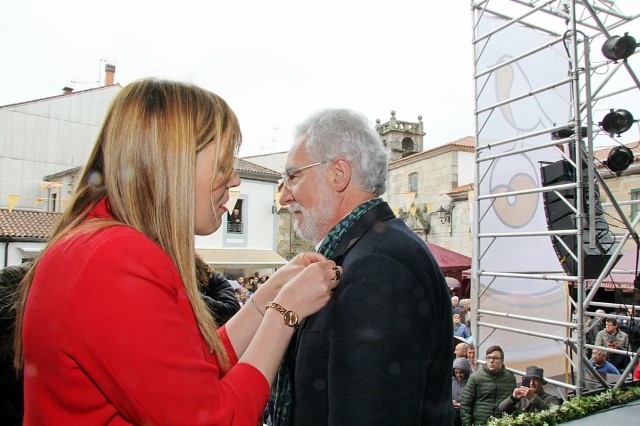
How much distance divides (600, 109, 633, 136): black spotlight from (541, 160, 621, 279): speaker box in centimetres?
66

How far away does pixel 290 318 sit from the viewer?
120 centimetres

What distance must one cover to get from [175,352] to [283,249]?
83.6ft

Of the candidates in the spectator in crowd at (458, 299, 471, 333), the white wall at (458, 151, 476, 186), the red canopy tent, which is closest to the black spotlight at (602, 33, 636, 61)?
the spectator in crowd at (458, 299, 471, 333)

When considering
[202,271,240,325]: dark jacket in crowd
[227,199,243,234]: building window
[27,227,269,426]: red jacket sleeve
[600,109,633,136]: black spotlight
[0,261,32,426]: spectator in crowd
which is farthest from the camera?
[227,199,243,234]: building window

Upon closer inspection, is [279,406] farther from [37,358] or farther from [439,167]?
[439,167]

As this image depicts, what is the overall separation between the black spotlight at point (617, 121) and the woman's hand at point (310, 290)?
17.1 feet

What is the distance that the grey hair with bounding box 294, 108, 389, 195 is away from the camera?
1.82 metres

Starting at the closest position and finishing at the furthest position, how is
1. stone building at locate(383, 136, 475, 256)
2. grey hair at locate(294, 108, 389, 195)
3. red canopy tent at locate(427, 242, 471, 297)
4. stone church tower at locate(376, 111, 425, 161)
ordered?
grey hair at locate(294, 108, 389, 195) < red canopy tent at locate(427, 242, 471, 297) < stone building at locate(383, 136, 475, 256) < stone church tower at locate(376, 111, 425, 161)

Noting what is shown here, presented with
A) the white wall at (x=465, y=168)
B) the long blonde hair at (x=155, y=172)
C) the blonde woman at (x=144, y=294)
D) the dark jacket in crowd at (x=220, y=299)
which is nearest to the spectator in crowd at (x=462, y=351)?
the dark jacket in crowd at (x=220, y=299)

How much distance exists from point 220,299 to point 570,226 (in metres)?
3.64

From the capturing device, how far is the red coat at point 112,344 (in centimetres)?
85

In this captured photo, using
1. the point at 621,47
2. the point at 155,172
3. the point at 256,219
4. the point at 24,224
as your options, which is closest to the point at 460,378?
the point at 621,47

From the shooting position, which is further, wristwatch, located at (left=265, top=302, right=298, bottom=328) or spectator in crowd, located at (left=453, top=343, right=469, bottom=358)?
spectator in crowd, located at (left=453, top=343, right=469, bottom=358)

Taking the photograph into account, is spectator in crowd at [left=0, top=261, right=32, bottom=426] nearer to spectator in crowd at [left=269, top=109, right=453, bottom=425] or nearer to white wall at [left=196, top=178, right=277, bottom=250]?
spectator in crowd at [left=269, top=109, right=453, bottom=425]
